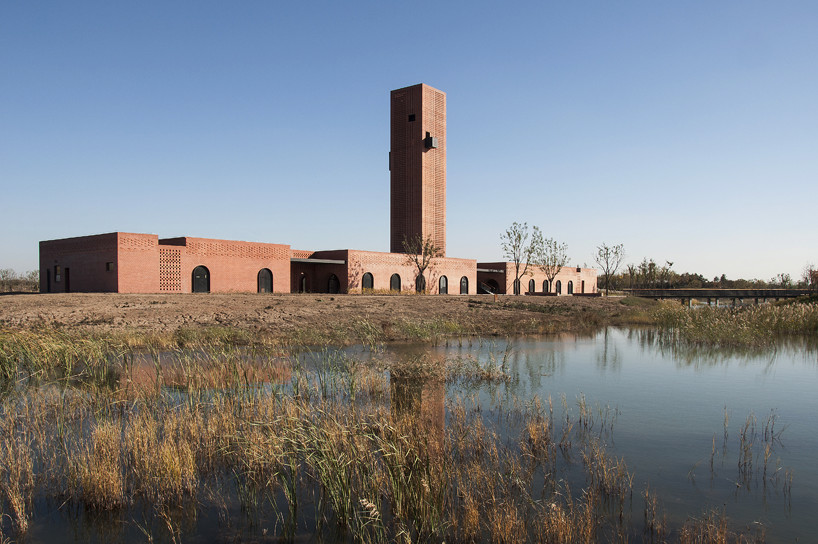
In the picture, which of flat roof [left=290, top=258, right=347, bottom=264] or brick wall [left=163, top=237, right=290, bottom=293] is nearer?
brick wall [left=163, top=237, right=290, bottom=293]

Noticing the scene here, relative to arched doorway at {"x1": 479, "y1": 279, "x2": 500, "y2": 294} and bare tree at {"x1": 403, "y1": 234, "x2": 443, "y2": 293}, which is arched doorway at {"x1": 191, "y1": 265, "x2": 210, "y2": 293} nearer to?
bare tree at {"x1": 403, "y1": 234, "x2": 443, "y2": 293}

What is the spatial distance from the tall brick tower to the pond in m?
39.5

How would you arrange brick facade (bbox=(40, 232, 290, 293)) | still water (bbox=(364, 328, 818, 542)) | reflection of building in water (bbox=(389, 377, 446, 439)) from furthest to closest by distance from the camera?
brick facade (bbox=(40, 232, 290, 293)) → reflection of building in water (bbox=(389, 377, 446, 439)) → still water (bbox=(364, 328, 818, 542))

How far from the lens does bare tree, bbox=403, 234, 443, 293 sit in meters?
50.4

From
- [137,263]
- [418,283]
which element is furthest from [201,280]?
[418,283]

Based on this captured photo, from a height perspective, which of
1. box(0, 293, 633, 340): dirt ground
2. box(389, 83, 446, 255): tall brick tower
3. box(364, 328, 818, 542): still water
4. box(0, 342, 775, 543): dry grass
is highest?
box(389, 83, 446, 255): tall brick tower

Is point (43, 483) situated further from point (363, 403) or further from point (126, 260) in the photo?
point (126, 260)

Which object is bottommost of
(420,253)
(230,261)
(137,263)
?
(137,263)

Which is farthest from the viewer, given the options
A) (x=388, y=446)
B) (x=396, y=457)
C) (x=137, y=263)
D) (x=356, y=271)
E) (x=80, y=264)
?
(x=356, y=271)

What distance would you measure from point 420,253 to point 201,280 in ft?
67.7

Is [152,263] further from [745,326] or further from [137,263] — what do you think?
[745,326]

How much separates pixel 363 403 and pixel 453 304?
907 inches

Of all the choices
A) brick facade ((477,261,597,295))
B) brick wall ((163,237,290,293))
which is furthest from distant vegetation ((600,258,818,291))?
brick wall ((163,237,290,293))

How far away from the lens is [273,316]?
2222 centimetres
